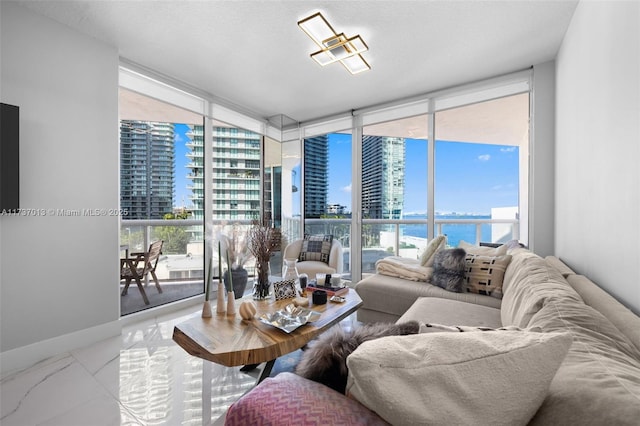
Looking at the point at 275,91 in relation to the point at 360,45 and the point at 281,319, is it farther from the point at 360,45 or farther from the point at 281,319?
the point at 281,319

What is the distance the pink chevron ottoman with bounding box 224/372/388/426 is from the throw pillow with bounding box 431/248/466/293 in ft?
6.73

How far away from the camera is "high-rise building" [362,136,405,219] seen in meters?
4.18

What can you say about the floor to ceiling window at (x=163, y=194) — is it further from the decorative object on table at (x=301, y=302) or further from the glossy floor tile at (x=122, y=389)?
the decorative object on table at (x=301, y=302)

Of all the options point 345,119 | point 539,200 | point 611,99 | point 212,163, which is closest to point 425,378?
point 611,99

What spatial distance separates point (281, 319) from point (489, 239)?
3.67 m

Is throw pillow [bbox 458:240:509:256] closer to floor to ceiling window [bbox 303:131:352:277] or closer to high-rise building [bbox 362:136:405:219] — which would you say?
high-rise building [bbox 362:136:405:219]

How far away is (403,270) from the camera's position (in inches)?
111

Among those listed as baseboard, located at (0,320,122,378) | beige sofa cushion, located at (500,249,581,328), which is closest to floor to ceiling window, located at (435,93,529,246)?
beige sofa cushion, located at (500,249,581,328)

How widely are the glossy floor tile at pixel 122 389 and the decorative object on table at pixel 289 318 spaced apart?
1.88 feet

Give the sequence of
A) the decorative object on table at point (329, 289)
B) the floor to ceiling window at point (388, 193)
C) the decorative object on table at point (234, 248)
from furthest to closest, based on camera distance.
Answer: the floor to ceiling window at point (388, 193), the decorative object on table at point (329, 289), the decorative object on table at point (234, 248)

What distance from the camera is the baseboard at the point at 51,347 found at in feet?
6.62

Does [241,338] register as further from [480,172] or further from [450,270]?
[480,172]

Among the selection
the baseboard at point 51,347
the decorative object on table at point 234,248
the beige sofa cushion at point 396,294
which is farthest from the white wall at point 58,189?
the beige sofa cushion at point 396,294

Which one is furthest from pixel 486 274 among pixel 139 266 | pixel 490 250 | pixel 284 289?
pixel 139 266
